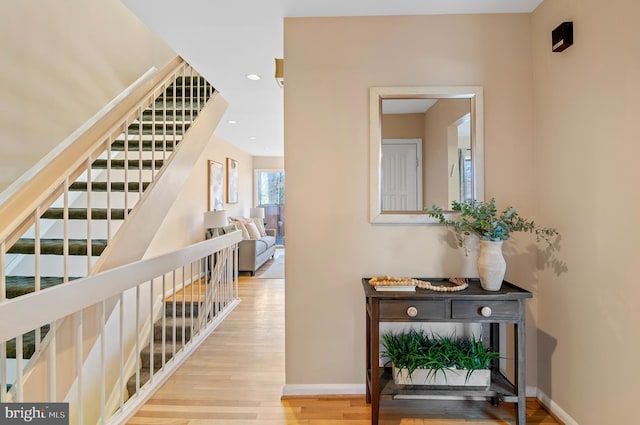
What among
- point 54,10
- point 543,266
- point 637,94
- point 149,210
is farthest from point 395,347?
point 54,10

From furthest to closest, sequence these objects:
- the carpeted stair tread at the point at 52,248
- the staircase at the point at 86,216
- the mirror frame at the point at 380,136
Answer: the carpeted stair tread at the point at 52,248, the mirror frame at the point at 380,136, the staircase at the point at 86,216

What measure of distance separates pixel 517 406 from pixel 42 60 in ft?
12.4

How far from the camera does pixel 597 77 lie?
1494mm

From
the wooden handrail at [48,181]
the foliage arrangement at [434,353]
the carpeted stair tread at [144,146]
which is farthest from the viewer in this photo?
the carpeted stair tread at [144,146]

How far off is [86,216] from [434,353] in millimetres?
2532

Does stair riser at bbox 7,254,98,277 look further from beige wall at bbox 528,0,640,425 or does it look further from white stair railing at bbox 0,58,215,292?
beige wall at bbox 528,0,640,425

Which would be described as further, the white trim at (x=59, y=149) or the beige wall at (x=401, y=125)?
the white trim at (x=59, y=149)

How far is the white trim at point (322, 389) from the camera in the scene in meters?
1.98

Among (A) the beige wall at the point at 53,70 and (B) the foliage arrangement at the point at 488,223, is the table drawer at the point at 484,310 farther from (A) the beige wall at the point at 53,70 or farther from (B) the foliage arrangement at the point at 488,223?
(A) the beige wall at the point at 53,70

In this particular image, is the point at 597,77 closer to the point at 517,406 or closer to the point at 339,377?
the point at 517,406

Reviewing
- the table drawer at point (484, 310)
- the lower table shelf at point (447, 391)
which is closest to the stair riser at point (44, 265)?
the lower table shelf at point (447, 391)

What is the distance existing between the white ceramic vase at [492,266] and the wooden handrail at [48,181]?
2.22 m

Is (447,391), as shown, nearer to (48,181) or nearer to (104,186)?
(48,181)

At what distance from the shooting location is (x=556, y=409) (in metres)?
1.76
